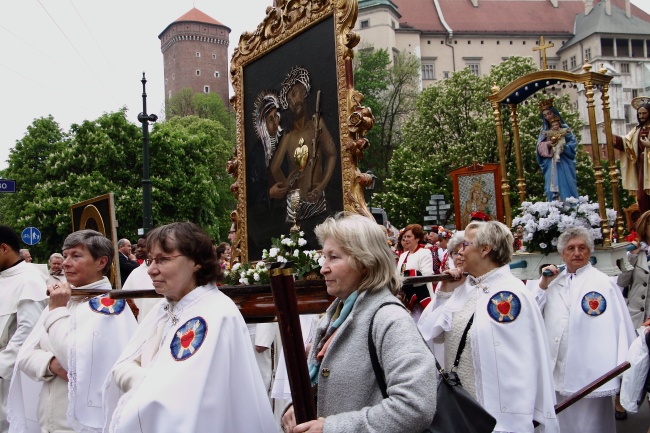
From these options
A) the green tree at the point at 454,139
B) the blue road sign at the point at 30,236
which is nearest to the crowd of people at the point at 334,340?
the blue road sign at the point at 30,236

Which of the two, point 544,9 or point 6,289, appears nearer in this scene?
point 6,289

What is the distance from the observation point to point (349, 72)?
23.8 feet

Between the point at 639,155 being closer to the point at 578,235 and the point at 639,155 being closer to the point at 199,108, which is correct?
the point at 578,235

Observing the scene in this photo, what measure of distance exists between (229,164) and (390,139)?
45.8 metres

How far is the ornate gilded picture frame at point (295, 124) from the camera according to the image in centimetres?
719

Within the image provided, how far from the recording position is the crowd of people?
2.84m

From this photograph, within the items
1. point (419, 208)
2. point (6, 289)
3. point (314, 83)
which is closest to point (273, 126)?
point (314, 83)

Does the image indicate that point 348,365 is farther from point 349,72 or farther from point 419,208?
point 419,208

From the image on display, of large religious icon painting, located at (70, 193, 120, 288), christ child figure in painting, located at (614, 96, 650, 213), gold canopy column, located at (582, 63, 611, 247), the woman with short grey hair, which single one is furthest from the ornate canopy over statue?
large religious icon painting, located at (70, 193, 120, 288)

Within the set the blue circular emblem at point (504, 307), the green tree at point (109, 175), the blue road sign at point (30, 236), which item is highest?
the green tree at point (109, 175)

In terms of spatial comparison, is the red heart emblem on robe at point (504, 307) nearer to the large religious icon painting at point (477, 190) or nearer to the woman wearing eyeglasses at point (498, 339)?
the woman wearing eyeglasses at point (498, 339)

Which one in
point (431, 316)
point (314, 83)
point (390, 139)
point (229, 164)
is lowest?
point (431, 316)

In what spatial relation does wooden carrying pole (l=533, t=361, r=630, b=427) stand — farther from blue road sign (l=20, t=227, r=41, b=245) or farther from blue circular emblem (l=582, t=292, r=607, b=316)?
blue road sign (l=20, t=227, r=41, b=245)

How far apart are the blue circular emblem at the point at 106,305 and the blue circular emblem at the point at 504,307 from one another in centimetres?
249
